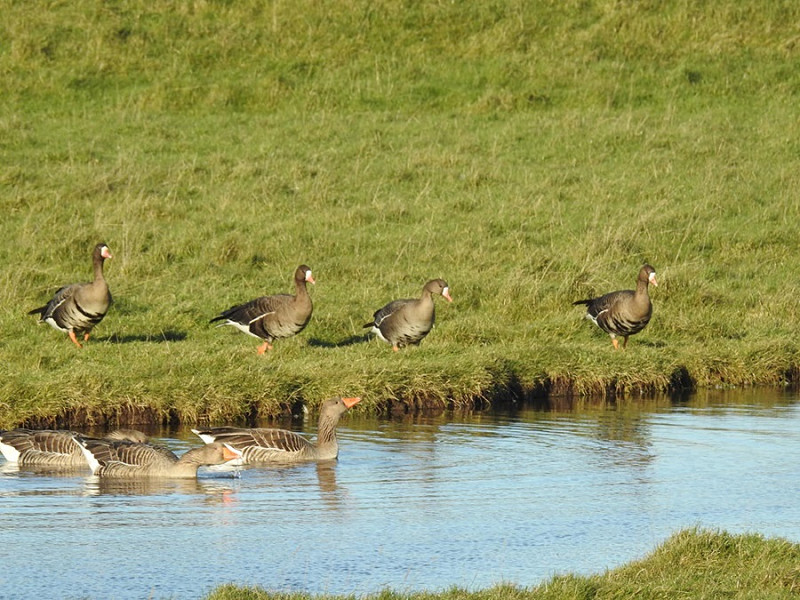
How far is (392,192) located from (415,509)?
14.6m

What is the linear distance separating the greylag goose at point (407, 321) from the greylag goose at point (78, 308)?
11.6 feet

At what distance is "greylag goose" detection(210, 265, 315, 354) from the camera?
715 inches

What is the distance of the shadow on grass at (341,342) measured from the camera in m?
19.0

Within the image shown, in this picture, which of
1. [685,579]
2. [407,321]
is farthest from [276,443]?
[685,579]

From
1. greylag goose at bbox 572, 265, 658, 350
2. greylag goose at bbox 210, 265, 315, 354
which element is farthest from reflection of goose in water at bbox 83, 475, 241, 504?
greylag goose at bbox 572, 265, 658, 350

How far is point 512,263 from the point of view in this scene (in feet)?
72.5

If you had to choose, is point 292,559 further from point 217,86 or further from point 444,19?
point 444,19

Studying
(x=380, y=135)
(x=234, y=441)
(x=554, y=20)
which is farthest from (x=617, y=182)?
(x=234, y=441)

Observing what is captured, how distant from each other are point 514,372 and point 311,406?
8.90ft

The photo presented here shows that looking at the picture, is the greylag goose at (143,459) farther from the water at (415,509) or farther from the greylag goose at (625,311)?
the greylag goose at (625,311)

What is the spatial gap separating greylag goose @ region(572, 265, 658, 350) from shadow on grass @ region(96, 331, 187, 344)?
18.3 ft

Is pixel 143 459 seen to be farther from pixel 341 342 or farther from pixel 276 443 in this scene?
pixel 341 342

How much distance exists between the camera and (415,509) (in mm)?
11352

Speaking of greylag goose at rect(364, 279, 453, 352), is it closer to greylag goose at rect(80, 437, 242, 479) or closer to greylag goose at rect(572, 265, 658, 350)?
greylag goose at rect(572, 265, 658, 350)
